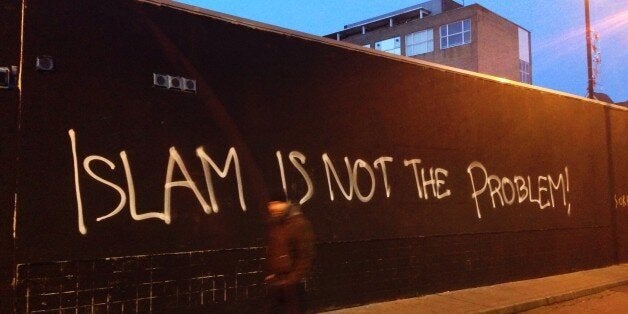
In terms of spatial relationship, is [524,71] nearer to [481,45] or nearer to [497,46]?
[497,46]

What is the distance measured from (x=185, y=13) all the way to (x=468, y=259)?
6.21m

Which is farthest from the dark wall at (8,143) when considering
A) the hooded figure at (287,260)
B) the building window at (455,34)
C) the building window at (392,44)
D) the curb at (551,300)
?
the building window at (392,44)

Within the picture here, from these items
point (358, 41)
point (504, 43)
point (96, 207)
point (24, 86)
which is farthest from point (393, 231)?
point (358, 41)

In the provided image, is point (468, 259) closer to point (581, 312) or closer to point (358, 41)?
point (581, 312)

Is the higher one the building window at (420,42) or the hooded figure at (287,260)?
the building window at (420,42)

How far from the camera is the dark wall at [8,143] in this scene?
524cm

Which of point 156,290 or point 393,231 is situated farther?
point 393,231

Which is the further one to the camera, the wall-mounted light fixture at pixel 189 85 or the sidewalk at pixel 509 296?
the sidewalk at pixel 509 296

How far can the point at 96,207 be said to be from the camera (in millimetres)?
5855

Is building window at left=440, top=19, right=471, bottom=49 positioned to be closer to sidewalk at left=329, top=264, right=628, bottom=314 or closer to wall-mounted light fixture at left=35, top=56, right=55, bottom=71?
sidewalk at left=329, top=264, right=628, bottom=314

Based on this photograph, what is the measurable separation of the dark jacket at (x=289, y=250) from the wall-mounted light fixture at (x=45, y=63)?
268 cm

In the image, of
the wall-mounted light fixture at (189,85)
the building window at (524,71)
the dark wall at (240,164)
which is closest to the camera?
the dark wall at (240,164)

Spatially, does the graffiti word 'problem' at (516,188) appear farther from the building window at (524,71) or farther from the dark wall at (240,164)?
the building window at (524,71)

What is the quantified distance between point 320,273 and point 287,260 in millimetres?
2553
